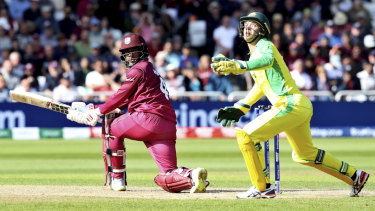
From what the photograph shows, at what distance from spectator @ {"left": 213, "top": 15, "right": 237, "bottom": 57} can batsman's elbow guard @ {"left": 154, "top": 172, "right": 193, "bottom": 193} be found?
1313 cm

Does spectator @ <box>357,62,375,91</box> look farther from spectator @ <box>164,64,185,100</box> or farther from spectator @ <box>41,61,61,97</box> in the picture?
spectator @ <box>41,61,61,97</box>

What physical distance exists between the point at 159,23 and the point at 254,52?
14.8 m

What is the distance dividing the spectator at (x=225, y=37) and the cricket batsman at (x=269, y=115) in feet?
43.6

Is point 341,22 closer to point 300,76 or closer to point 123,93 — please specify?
point 300,76

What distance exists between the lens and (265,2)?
2358 cm

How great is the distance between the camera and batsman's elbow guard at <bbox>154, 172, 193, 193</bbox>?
31.0ft

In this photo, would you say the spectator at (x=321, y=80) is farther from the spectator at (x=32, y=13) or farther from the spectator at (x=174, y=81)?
the spectator at (x=32, y=13)

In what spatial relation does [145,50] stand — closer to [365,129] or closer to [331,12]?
[365,129]

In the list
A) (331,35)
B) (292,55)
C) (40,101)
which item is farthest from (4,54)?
(40,101)

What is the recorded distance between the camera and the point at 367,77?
21.4m

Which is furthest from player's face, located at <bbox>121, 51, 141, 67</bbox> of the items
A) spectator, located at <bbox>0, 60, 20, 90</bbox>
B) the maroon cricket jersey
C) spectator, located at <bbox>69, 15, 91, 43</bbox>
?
spectator, located at <bbox>69, 15, 91, 43</bbox>

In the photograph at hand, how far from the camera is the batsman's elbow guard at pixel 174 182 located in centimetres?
944

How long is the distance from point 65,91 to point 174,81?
282 centimetres

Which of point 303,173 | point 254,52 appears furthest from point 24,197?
point 303,173
